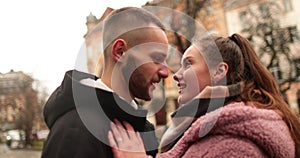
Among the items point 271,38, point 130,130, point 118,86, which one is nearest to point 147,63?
point 118,86

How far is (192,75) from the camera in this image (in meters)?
1.67

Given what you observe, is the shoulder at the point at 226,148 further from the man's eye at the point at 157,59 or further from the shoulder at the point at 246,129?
the man's eye at the point at 157,59

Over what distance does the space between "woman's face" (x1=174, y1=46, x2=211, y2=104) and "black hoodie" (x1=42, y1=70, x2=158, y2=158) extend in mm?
318

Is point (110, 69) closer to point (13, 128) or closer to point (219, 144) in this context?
point (219, 144)

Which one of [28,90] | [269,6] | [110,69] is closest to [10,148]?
[28,90]

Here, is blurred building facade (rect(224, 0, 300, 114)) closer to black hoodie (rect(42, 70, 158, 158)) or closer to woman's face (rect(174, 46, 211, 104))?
woman's face (rect(174, 46, 211, 104))

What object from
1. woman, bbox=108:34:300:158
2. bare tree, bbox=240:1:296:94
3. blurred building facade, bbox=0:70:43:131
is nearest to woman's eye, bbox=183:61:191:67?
woman, bbox=108:34:300:158

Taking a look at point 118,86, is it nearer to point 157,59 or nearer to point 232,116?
point 157,59

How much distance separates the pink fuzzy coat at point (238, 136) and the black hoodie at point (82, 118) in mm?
249

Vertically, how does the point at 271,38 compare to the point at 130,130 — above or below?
below

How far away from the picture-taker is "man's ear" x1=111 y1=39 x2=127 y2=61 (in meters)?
1.60

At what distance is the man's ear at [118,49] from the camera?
5.24 ft

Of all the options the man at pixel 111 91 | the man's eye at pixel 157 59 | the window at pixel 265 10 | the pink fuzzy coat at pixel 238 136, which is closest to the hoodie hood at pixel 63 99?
the man at pixel 111 91

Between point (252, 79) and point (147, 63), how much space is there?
494mm
